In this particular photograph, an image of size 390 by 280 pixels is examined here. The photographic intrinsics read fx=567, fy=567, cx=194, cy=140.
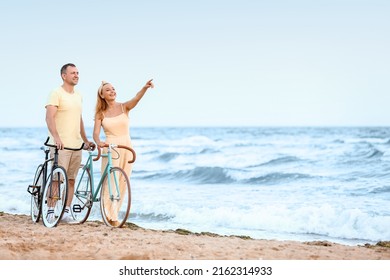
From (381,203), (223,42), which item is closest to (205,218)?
(381,203)

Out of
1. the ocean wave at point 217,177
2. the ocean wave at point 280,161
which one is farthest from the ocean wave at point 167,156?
the ocean wave at point 217,177

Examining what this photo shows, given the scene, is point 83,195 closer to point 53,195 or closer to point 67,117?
point 53,195

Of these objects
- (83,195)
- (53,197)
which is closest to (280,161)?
(83,195)

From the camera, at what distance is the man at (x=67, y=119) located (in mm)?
4949

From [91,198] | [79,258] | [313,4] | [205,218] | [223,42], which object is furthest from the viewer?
[223,42]

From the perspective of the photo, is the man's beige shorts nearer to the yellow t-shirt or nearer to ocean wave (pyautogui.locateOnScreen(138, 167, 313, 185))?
the yellow t-shirt

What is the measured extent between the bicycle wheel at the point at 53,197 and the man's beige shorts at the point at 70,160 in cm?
12

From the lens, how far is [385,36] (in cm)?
1559

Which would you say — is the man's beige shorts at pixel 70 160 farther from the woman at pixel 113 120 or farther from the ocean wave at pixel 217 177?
the ocean wave at pixel 217 177

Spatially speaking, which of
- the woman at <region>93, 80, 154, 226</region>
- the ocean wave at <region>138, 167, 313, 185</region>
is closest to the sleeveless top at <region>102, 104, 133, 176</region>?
the woman at <region>93, 80, 154, 226</region>

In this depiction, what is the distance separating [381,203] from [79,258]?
222 inches

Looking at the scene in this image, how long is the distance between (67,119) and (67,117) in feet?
0.06
